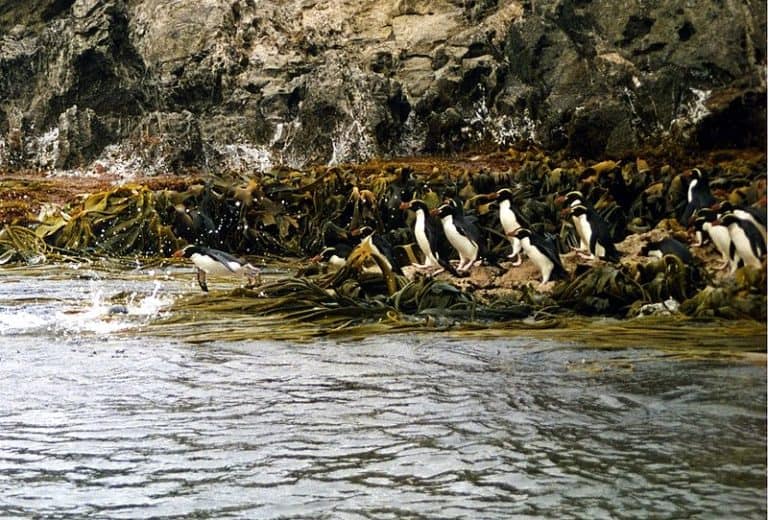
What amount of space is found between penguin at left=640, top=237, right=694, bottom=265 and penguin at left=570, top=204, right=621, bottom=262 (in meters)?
0.12

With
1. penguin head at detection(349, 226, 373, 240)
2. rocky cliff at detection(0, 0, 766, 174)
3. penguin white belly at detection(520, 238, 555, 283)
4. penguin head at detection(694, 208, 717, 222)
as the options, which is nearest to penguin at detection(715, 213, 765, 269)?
penguin head at detection(694, 208, 717, 222)

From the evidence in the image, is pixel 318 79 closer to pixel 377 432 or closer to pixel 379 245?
pixel 379 245

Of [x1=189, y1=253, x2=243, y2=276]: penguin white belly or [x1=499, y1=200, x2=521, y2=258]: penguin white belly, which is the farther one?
[x1=189, y1=253, x2=243, y2=276]: penguin white belly

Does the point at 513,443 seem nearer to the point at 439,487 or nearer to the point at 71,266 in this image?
the point at 439,487

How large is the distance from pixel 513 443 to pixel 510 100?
6.21 ft

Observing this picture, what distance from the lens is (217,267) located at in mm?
4832

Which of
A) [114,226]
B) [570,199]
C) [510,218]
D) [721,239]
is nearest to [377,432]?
[721,239]

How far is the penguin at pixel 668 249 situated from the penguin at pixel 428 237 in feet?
2.28

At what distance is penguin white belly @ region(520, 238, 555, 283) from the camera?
14.6 feet

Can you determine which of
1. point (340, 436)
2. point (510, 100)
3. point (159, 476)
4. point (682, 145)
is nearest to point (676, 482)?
point (340, 436)

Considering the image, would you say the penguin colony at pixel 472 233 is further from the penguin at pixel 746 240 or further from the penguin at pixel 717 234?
the penguin at pixel 746 240

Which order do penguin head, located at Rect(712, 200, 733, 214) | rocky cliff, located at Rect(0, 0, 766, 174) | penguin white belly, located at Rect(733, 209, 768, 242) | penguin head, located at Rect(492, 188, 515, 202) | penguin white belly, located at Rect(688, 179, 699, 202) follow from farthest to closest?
rocky cliff, located at Rect(0, 0, 766, 174)
penguin head, located at Rect(492, 188, 515, 202)
penguin white belly, located at Rect(688, 179, 699, 202)
penguin head, located at Rect(712, 200, 733, 214)
penguin white belly, located at Rect(733, 209, 768, 242)

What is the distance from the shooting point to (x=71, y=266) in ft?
16.6

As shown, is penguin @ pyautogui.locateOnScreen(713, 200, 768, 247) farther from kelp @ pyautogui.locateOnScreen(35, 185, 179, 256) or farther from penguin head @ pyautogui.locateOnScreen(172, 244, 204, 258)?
kelp @ pyautogui.locateOnScreen(35, 185, 179, 256)
